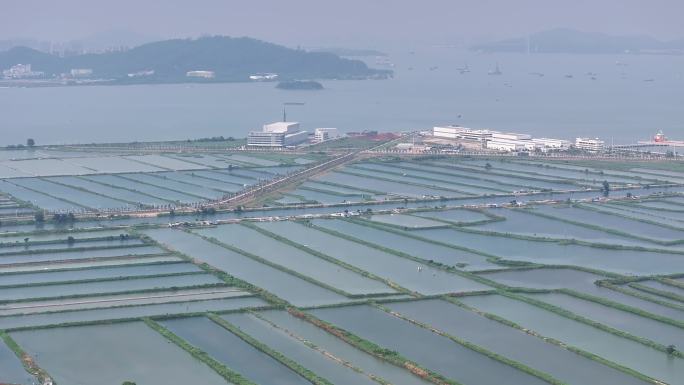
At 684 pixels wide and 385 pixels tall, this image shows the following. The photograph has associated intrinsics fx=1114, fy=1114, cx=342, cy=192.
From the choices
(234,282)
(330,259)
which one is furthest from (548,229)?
(234,282)

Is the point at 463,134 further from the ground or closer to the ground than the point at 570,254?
further from the ground

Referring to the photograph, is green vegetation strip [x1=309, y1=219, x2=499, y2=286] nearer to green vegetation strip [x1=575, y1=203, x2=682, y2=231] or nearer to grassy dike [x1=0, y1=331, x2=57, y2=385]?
green vegetation strip [x1=575, y1=203, x2=682, y2=231]

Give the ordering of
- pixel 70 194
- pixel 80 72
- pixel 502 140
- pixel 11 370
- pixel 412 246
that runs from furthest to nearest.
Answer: pixel 80 72 < pixel 502 140 < pixel 70 194 < pixel 412 246 < pixel 11 370

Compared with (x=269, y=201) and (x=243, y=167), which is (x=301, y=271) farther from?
(x=243, y=167)

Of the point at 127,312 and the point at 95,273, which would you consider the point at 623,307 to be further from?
the point at 95,273

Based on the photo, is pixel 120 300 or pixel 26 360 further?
pixel 120 300

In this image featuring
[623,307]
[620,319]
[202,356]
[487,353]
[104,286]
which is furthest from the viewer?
[104,286]

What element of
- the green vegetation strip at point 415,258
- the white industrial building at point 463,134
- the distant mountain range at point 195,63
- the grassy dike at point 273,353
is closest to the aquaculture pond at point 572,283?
the green vegetation strip at point 415,258
